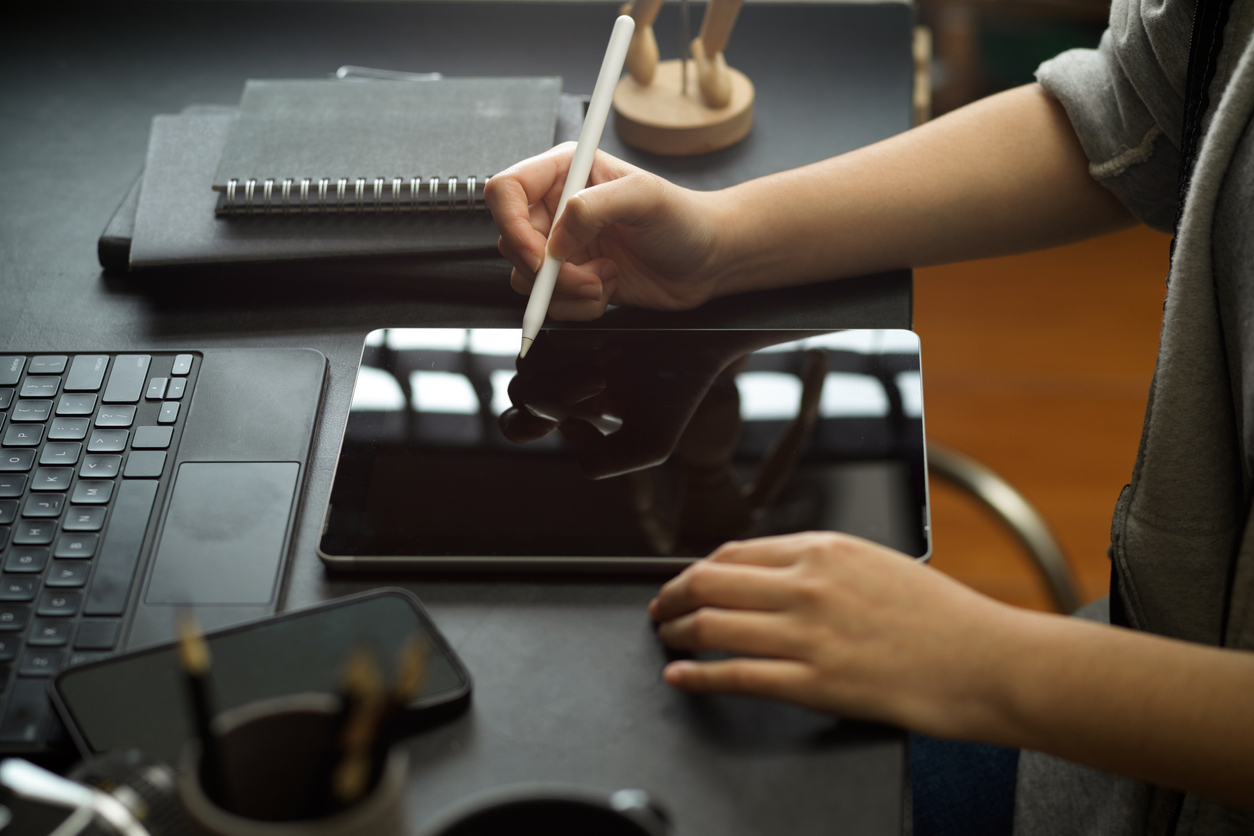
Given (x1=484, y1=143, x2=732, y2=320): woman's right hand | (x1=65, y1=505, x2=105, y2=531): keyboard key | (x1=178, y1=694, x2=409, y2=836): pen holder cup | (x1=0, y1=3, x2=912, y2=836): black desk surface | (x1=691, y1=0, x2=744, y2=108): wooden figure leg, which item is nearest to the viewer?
(x1=178, y1=694, x2=409, y2=836): pen holder cup

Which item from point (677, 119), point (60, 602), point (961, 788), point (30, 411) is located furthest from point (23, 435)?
point (961, 788)

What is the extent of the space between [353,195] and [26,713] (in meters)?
0.39

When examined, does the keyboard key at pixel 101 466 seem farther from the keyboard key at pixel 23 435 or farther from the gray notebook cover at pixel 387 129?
the gray notebook cover at pixel 387 129

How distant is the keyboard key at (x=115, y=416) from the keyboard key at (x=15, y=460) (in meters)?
0.04

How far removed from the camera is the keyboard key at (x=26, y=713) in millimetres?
451

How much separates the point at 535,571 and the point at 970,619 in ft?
0.68

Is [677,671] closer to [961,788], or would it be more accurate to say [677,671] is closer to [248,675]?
[248,675]

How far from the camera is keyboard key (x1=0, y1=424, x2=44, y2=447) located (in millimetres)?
577

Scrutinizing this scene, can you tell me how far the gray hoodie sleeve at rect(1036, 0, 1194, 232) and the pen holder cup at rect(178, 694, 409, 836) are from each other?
0.61 meters

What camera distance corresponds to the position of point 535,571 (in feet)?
1.72

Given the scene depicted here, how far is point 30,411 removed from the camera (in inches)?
23.4

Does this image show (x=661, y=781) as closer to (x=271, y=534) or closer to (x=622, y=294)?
(x=271, y=534)

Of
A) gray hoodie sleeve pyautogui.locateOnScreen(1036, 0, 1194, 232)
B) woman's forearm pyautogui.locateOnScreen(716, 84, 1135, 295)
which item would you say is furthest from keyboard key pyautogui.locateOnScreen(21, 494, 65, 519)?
gray hoodie sleeve pyautogui.locateOnScreen(1036, 0, 1194, 232)

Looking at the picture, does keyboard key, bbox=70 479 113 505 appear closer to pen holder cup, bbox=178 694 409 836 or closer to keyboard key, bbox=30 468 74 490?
keyboard key, bbox=30 468 74 490
